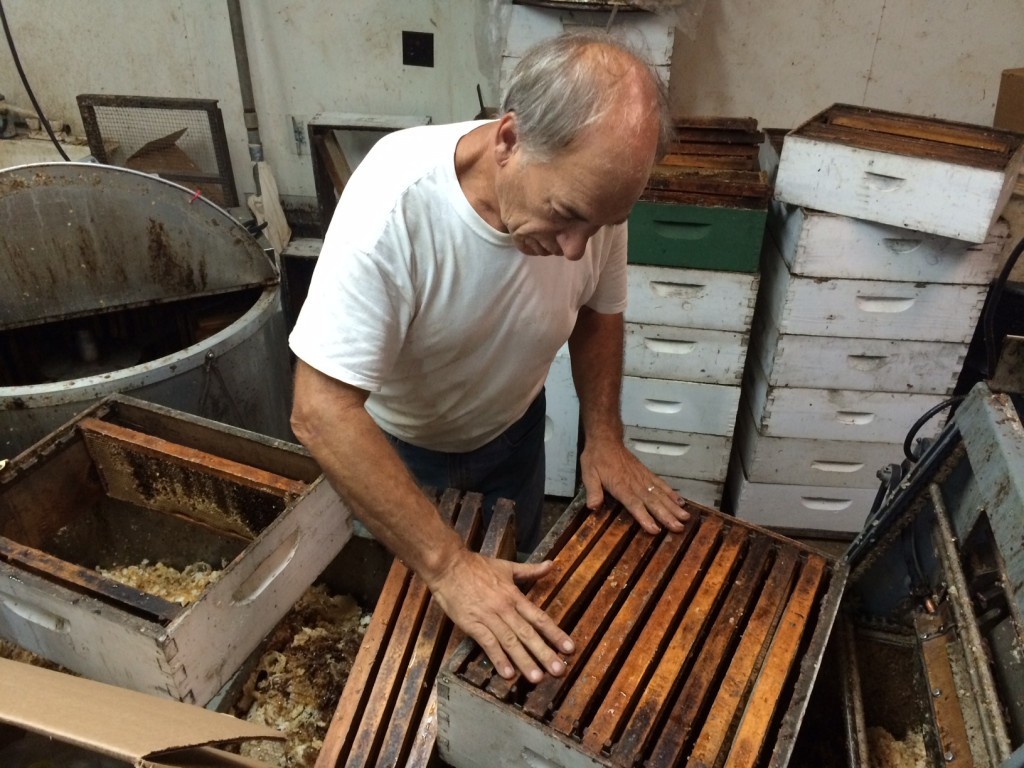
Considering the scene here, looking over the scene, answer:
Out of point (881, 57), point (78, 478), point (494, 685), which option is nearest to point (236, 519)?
point (78, 478)

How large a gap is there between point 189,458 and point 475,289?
1.97 ft

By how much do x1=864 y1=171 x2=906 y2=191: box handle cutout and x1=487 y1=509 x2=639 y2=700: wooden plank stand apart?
4.06 feet

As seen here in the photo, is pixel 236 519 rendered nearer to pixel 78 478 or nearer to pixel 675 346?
pixel 78 478

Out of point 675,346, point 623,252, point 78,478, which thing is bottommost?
point 675,346

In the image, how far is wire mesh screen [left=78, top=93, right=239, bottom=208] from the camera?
9.60 feet

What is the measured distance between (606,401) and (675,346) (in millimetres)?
864

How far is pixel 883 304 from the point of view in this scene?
2.15 meters

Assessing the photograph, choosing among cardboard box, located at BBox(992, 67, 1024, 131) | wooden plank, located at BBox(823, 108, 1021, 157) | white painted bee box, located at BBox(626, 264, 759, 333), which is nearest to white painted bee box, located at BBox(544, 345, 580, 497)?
white painted bee box, located at BBox(626, 264, 759, 333)

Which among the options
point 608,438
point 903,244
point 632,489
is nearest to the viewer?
point 632,489

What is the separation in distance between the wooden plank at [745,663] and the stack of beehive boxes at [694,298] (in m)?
1.14

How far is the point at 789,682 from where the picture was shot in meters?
1.02

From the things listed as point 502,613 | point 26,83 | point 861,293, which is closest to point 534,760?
point 502,613

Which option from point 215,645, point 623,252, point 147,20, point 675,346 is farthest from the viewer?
point 147,20

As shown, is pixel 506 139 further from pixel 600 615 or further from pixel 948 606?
pixel 948 606
